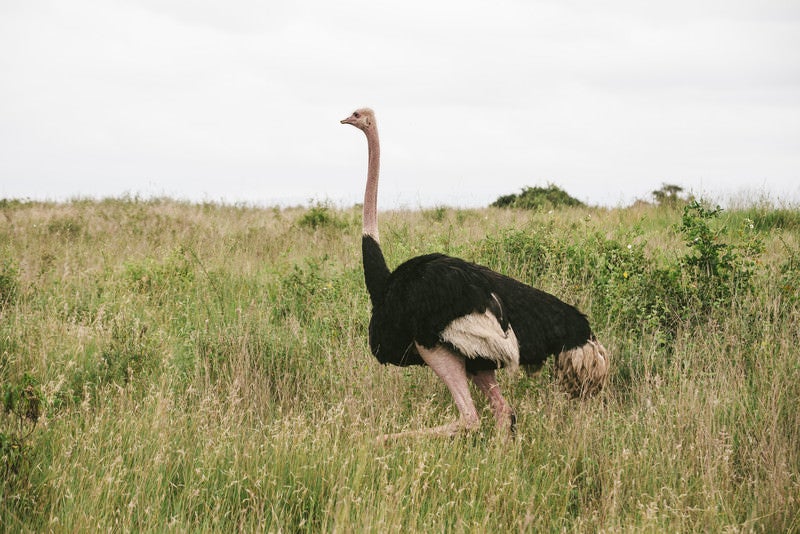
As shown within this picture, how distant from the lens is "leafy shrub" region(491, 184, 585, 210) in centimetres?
1639

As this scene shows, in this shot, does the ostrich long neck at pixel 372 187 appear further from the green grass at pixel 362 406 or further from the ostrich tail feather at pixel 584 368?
the ostrich tail feather at pixel 584 368

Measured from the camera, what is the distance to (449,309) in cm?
446

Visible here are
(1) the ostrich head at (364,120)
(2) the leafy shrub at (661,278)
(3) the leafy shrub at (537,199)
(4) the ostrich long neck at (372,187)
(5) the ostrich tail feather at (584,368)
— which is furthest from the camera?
(3) the leafy shrub at (537,199)

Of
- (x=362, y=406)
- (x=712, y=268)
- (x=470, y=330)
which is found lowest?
(x=362, y=406)

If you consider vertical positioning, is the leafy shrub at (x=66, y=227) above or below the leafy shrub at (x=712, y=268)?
below

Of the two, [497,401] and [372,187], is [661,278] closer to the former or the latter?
[497,401]

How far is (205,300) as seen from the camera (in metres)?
7.34

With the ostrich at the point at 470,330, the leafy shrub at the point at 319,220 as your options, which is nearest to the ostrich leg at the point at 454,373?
the ostrich at the point at 470,330

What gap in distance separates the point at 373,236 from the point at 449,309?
3.02 feet

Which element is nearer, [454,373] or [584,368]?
[454,373]

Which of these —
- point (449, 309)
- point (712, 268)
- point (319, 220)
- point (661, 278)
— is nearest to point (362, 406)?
point (449, 309)

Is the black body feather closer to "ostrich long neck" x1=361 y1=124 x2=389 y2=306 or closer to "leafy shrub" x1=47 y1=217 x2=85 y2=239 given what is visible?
"ostrich long neck" x1=361 y1=124 x2=389 y2=306

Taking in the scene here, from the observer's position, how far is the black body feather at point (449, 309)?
14.7ft

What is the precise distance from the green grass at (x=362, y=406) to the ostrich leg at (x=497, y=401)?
10 centimetres
